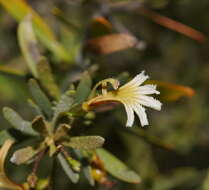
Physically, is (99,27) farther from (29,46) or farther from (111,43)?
(29,46)

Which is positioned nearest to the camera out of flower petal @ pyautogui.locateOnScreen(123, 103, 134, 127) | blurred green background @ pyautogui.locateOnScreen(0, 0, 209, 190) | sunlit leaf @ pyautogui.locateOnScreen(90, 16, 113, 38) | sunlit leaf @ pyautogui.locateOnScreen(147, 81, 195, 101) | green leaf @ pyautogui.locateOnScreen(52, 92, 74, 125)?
flower petal @ pyautogui.locateOnScreen(123, 103, 134, 127)

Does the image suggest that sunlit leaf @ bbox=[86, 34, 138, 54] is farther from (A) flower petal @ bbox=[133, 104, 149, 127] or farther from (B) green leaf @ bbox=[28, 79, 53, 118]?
(A) flower petal @ bbox=[133, 104, 149, 127]

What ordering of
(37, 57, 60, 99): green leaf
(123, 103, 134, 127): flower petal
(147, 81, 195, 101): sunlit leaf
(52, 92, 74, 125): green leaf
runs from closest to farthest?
(123, 103, 134, 127): flower petal < (52, 92, 74, 125): green leaf < (37, 57, 60, 99): green leaf < (147, 81, 195, 101): sunlit leaf

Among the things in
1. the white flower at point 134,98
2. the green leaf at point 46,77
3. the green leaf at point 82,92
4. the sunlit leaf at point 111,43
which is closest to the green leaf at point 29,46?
the green leaf at point 46,77

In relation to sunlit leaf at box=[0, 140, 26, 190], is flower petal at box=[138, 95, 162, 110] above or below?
above

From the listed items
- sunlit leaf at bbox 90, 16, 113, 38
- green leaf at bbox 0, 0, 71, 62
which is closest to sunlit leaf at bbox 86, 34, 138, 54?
sunlit leaf at bbox 90, 16, 113, 38
